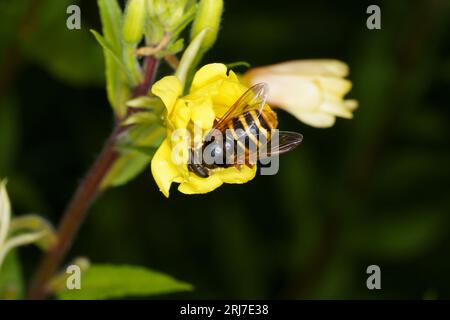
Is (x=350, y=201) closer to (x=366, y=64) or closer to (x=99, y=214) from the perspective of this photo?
(x=366, y=64)

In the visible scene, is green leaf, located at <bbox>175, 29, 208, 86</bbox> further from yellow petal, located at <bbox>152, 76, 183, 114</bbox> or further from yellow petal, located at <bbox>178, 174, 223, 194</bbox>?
yellow petal, located at <bbox>178, 174, 223, 194</bbox>

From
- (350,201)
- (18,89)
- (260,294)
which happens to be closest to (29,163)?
(18,89)

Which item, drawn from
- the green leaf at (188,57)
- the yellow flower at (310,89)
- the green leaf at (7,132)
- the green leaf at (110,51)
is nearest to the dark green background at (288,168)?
the green leaf at (7,132)

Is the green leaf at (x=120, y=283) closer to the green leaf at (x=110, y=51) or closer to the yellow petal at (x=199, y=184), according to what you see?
the yellow petal at (x=199, y=184)

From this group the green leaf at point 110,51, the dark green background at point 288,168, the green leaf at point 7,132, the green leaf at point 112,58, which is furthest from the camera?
the dark green background at point 288,168

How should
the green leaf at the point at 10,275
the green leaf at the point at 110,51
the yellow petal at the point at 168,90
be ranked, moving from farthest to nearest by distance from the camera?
the green leaf at the point at 10,275, the green leaf at the point at 110,51, the yellow petal at the point at 168,90

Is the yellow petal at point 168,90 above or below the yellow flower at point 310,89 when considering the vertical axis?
above

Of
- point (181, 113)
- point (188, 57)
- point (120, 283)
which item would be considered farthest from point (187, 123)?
point (120, 283)

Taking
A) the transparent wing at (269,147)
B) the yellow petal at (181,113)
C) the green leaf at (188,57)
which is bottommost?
the transparent wing at (269,147)
